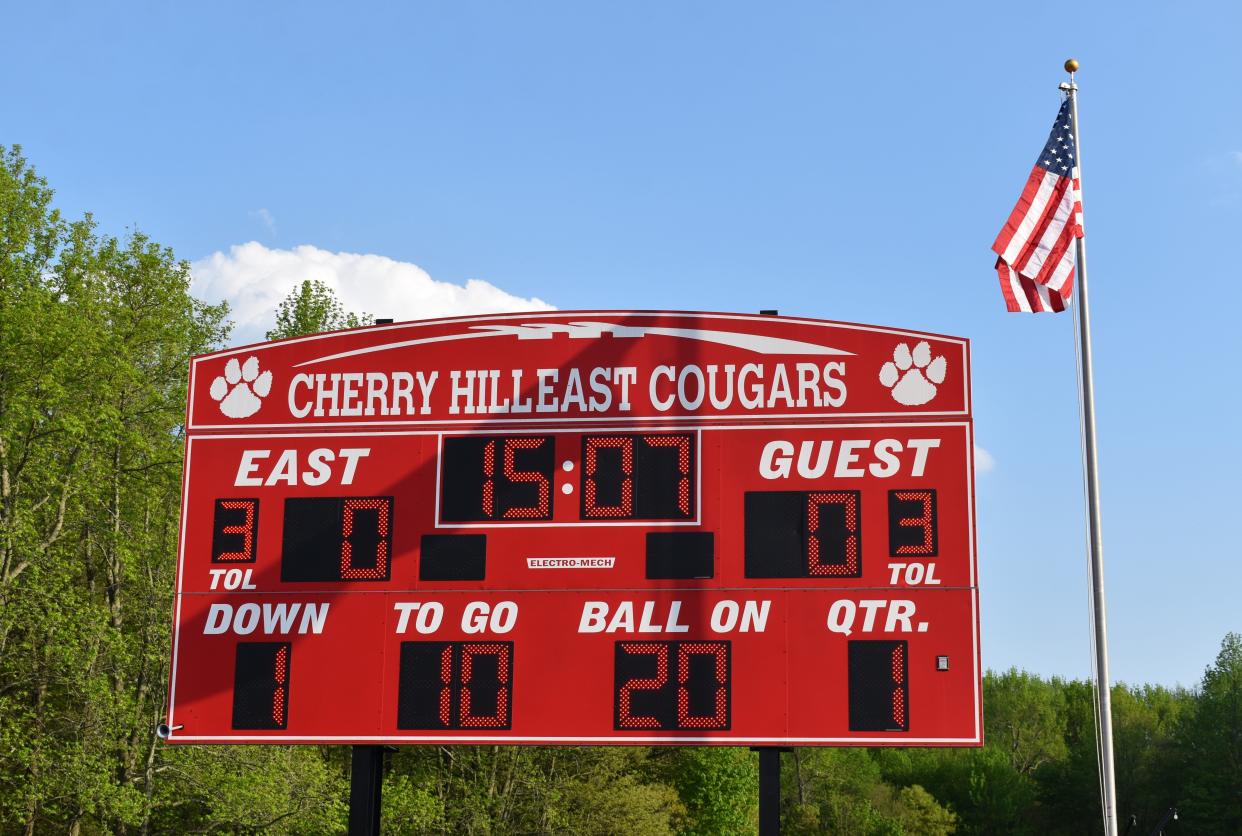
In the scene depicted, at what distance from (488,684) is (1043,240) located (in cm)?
639

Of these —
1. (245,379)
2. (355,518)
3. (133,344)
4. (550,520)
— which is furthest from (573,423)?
(133,344)

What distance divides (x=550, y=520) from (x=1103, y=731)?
496 cm

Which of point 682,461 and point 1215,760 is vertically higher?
point 682,461

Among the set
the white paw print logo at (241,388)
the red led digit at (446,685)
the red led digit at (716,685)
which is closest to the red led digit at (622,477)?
the red led digit at (716,685)

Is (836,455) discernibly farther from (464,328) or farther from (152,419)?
(152,419)

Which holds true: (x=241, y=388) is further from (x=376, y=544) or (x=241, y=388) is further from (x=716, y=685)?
(x=716, y=685)

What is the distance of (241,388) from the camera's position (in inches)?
509

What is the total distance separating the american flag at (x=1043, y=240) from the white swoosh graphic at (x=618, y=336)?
197 cm

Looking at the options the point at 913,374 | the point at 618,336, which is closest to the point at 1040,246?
the point at 913,374

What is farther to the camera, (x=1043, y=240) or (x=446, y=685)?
(x=1043, y=240)

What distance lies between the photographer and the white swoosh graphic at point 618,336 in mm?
12305

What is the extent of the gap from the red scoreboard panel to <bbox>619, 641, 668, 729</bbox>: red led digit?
18 millimetres

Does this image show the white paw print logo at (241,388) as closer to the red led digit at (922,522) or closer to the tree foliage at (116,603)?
the red led digit at (922,522)

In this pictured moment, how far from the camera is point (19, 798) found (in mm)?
23891
